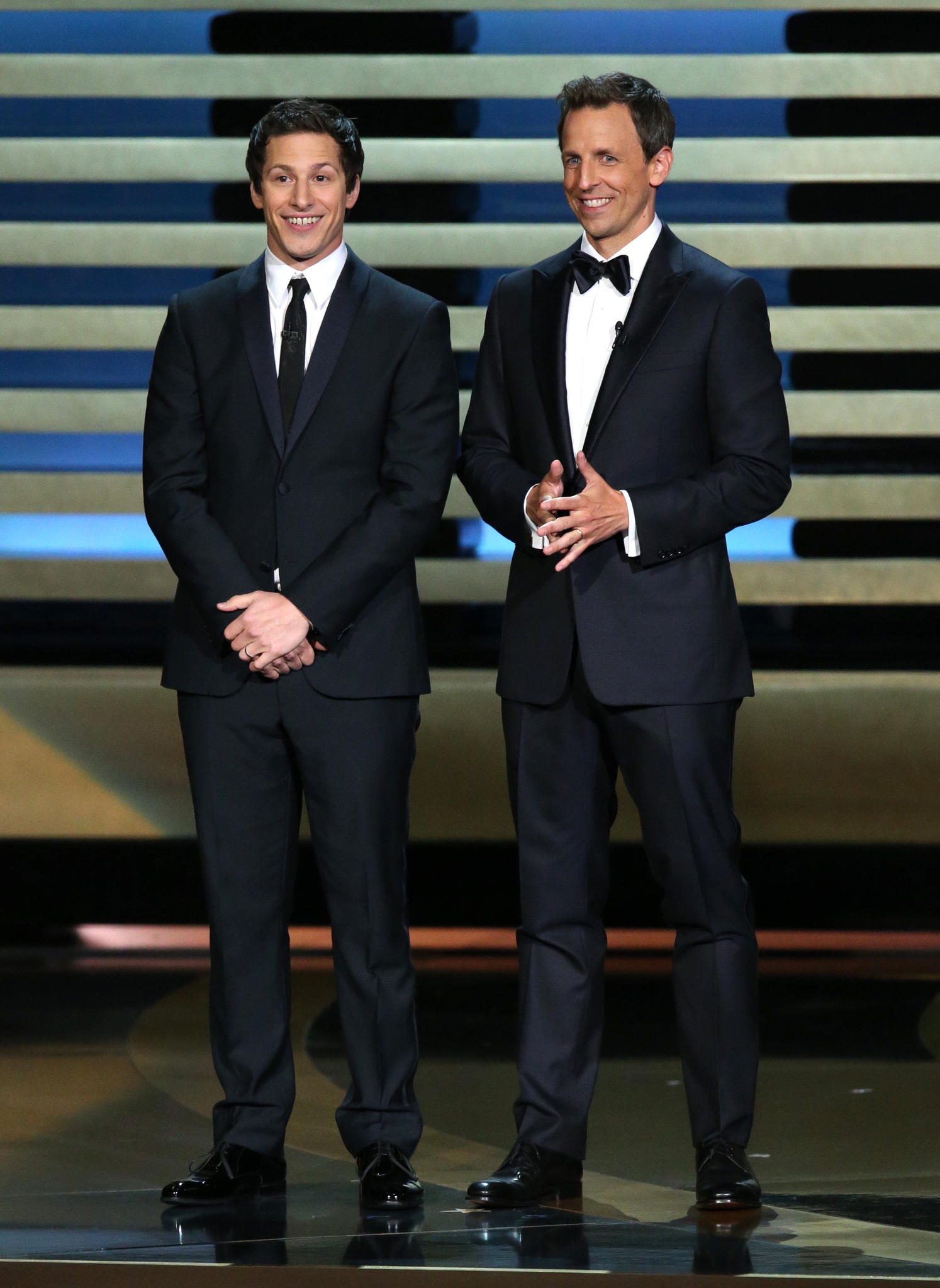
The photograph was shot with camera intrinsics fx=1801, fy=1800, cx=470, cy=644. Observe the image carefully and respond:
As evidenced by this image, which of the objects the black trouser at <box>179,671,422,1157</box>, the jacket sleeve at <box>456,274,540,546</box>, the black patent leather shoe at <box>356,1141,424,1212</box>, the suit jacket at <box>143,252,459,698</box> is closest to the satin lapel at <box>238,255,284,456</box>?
the suit jacket at <box>143,252,459,698</box>

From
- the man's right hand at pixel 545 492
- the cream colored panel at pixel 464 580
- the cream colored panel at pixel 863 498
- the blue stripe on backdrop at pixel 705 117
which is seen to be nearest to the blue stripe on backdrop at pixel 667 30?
the blue stripe on backdrop at pixel 705 117

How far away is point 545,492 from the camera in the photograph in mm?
2457

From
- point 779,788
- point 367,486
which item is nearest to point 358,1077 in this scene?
point 367,486

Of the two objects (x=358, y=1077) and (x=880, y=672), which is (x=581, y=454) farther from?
(x=880, y=672)

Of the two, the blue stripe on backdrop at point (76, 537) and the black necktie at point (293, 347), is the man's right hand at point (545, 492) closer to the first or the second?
the black necktie at point (293, 347)

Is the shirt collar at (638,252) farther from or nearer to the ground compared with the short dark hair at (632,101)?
nearer to the ground

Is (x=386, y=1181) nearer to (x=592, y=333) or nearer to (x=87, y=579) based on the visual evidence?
(x=592, y=333)

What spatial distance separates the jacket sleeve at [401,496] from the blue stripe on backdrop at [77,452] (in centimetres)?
218

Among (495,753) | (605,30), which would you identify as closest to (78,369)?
(495,753)

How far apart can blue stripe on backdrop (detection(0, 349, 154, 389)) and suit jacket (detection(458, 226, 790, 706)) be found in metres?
2.35

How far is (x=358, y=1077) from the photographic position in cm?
256

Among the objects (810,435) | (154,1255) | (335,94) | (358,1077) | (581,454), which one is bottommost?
(154,1255)

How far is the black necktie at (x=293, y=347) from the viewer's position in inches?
103

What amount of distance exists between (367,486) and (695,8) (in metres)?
2.50
